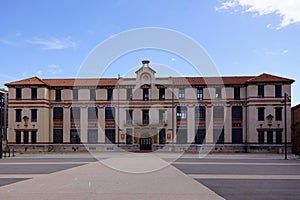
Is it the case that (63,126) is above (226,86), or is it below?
below

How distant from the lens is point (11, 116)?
6269 cm

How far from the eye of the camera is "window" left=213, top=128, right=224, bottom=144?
61719 mm

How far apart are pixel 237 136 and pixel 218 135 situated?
9.47 feet

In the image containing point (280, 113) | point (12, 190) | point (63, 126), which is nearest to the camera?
point (12, 190)

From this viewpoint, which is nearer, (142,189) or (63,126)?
(142,189)

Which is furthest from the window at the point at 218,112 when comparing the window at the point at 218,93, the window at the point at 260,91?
the window at the point at 260,91

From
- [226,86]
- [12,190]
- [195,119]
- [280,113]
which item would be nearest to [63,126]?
[195,119]

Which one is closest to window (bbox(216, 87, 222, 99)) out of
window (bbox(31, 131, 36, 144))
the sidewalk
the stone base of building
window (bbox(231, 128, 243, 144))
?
window (bbox(231, 128, 243, 144))

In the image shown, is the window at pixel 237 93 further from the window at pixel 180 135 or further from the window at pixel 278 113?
Result: the window at pixel 180 135

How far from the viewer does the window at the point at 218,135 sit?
61.7 m

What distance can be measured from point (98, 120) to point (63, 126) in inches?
219

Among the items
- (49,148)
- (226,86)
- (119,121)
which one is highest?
(226,86)

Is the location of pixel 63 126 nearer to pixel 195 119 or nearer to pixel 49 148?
pixel 49 148

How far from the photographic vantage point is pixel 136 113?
207ft
